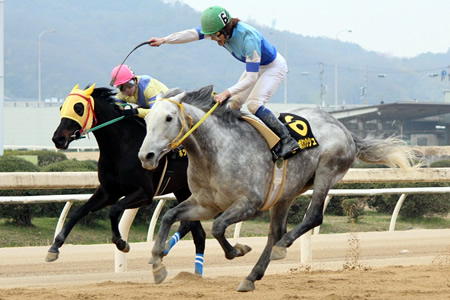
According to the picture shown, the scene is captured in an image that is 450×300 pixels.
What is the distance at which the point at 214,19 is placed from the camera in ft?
17.0

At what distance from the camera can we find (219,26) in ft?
17.1

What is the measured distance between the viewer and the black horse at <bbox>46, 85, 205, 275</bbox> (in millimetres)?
6219

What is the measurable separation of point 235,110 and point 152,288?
134 centimetres

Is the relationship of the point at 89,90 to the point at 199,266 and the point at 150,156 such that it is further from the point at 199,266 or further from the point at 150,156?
the point at 150,156

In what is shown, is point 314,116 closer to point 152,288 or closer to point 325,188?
point 325,188

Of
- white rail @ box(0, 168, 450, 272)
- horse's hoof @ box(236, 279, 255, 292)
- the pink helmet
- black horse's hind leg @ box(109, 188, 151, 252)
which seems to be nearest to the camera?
horse's hoof @ box(236, 279, 255, 292)

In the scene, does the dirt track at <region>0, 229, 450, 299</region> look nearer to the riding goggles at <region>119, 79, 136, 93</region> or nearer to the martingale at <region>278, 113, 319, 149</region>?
the martingale at <region>278, 113, 319, 149</region>

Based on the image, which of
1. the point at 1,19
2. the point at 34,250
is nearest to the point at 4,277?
the point at 34,250

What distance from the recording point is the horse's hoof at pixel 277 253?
524 cm

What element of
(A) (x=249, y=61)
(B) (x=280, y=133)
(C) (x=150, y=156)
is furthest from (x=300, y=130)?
(C) (x=150, y=156)

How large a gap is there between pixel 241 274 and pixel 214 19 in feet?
7.82

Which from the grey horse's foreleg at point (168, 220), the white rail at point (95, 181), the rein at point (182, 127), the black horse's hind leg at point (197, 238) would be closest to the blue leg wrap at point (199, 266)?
the black horse's hind leg at point (197, 238)

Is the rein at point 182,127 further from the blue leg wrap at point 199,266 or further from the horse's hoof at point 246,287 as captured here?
the blue leg wrap at point 199,266

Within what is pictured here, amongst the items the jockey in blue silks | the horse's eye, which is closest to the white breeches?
the jockey in blue silks
